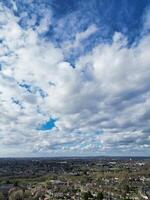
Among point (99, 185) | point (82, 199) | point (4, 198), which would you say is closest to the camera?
point (82, 199)

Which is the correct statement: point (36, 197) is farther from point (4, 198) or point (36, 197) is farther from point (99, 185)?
point (99, 185)

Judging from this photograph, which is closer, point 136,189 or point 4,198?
point 4,198

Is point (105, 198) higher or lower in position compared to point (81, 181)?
lower

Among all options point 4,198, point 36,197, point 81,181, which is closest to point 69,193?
point 36,197

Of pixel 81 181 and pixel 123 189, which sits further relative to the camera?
pixel 81 181

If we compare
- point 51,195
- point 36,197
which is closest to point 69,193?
point 51,195

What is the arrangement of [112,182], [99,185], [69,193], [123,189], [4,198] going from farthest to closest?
1. [112,182]
2. [99,185]
3. [123,189]
4. [69,193]
5. [4,198]

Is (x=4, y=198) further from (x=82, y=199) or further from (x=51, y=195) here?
(x=82, y=199)

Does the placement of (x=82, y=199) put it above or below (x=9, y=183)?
below

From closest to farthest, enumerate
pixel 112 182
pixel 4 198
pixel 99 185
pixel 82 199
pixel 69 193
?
pixel 82 199, pixel 4 198, pixel 69 193, pixel 99 185, pixel 112 182
